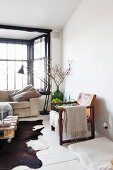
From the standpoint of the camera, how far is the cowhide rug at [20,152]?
2.27 metres

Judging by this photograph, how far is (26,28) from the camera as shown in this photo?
16.5ft

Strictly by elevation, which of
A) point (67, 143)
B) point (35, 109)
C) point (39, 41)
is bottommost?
point (67, 143)

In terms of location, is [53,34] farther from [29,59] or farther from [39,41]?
[29,59]

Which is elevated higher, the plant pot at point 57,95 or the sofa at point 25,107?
the plant pot at point 57,95

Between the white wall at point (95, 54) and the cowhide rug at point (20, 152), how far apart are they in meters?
1.36

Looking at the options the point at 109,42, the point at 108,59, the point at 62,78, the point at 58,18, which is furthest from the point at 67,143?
the point at 58,18

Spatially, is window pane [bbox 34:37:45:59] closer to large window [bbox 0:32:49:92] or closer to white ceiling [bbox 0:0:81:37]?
large window [bbox 0:32:49:92]

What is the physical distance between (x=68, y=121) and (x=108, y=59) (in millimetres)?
1279

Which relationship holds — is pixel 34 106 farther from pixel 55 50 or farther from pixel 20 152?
pixel 20 152

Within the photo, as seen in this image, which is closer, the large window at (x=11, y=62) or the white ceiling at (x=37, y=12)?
the white ceiling at (x=37, y=12)

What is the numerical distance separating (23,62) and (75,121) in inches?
133

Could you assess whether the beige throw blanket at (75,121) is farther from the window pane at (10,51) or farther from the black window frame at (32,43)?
the window pane at (10,51)

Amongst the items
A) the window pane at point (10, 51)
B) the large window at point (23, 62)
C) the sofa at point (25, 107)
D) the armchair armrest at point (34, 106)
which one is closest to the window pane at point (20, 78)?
the large window at point (23, 62)

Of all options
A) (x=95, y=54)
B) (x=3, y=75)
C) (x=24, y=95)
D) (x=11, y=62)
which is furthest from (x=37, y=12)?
(x=3, y=75)
